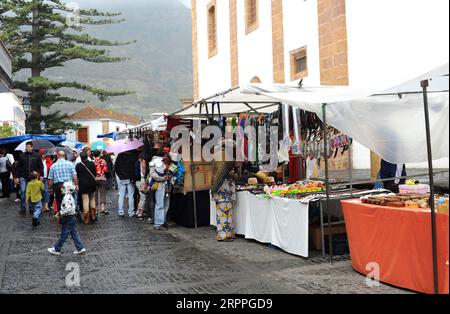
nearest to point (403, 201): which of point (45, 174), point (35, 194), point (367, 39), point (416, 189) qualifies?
point (416, 189)

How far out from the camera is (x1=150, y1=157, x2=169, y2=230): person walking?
1022cm

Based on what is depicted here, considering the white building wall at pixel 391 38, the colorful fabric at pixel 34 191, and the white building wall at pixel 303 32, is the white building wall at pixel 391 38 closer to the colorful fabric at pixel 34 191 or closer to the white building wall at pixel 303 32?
the white building wall at pixel 303 32

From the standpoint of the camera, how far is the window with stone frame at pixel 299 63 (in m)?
16.5

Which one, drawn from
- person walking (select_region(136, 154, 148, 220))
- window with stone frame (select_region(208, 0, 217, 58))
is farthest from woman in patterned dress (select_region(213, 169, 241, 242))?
window with stone frame (select_region(208, 0, 217, 58))

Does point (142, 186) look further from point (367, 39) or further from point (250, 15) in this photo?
point (250, 15)

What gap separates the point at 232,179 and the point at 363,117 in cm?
277

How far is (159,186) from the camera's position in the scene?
10.3 m

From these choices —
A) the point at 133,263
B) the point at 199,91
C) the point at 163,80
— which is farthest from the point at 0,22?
the point at 163,80

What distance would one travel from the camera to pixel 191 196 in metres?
10.5

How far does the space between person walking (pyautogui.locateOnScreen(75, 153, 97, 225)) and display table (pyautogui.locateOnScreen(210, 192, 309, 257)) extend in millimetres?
3796

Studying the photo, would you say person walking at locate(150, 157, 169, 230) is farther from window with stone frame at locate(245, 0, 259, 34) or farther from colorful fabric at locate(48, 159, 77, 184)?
window with stone frame at locate(245, 0, 259, 34)

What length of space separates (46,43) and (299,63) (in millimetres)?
26012

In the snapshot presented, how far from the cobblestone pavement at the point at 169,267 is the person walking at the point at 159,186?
20.6 inches

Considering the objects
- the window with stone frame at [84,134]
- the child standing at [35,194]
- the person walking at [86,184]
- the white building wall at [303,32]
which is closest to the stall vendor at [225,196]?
the person walking at [86,184]
